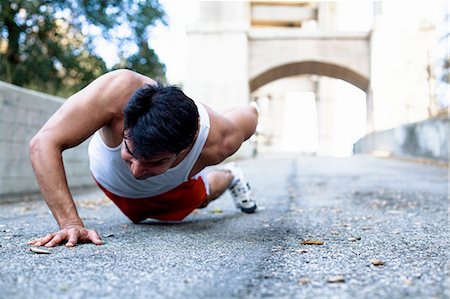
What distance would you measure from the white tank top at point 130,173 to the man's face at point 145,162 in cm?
25

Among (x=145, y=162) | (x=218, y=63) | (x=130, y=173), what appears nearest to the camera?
(x=145, y=162)

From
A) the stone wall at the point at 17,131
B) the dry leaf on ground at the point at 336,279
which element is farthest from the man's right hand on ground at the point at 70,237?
the stone wall at the point at 17,131

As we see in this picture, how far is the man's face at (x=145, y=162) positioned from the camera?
73.7 inches

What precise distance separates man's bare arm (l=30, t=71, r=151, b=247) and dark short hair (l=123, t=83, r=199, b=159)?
8.7 inches

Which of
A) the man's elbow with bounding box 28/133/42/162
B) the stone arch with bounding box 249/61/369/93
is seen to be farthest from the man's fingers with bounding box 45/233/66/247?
the stone arch with bounding box 249/61/369/93

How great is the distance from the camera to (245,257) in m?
1.77

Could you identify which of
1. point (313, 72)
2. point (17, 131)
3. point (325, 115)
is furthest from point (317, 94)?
point (17, 131)

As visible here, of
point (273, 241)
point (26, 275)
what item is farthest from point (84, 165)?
point (26, 275)

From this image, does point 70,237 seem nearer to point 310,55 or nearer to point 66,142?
point 66,142

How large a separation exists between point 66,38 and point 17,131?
5822mm

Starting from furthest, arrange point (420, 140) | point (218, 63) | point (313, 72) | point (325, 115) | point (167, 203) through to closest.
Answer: point (325, 115) < point (313, 72) < point (218, 63) < point (420, 140) < point (167, 203)

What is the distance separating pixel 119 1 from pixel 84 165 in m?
5.17

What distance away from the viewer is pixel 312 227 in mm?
2582

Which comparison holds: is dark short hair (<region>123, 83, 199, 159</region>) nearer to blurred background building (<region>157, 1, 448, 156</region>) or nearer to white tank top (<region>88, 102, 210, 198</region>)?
white tank top (<region>88, 102, 210, 198</region>)
